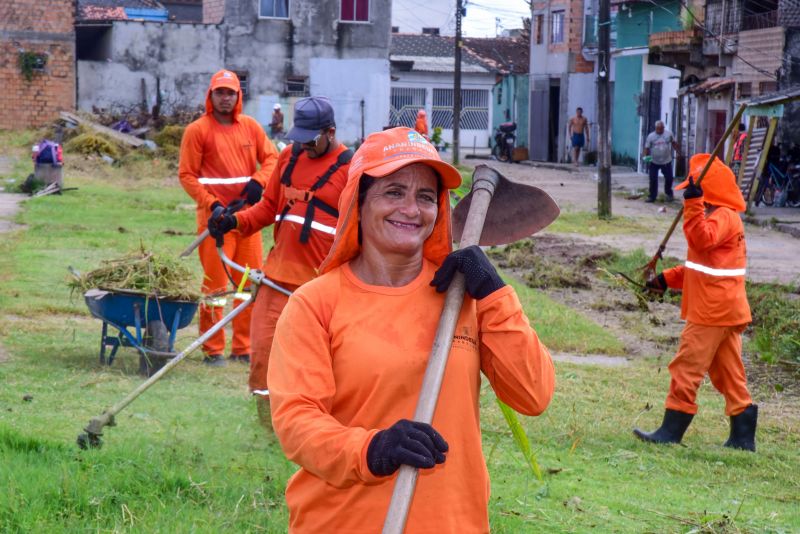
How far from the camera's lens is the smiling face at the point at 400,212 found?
3215mm

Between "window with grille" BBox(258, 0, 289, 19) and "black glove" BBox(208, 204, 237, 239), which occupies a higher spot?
"window with grille" BBox(258, 0, 289, 19)

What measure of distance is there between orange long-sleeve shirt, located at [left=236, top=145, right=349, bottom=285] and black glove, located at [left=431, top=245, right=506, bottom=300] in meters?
3.79

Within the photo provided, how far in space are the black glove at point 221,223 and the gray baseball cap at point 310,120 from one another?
903 millimetres

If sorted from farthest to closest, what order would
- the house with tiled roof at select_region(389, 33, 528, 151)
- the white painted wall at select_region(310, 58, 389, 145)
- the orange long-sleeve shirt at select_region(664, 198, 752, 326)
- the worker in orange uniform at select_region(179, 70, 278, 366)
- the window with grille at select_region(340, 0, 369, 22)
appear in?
the house with tiled roof at select_region(389, 33, 528, 151) → the window with grille at select_region(340, 0, 369, 22) → the white painted wall at select_region(310, 58, 389, 145) → the worker in orange uniform at select_region(179, 70, 278, 366) → the orange long-sleeve shirt at select_region(664, 198, 752, 326)

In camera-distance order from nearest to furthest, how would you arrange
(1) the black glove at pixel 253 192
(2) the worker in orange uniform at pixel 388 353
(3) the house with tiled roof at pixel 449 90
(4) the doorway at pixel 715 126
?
(2) the worker in orange uniform at pixel 388 353, (1) the black glove at pixel 253 192, (4) the doorway at pixel 715 126, (3) the house with tiled roof at pixel 449 90

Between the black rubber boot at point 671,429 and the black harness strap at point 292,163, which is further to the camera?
the black rubber boot at point 671,429

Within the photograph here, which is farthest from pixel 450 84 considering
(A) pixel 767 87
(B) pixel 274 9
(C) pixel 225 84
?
(C) pixel 225 84

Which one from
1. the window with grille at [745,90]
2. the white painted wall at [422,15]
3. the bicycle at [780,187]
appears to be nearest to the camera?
the bicycle at [780,187]

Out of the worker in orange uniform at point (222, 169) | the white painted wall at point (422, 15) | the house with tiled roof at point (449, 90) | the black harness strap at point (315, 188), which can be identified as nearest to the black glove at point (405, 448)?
the black harness strap at point (315, 188)

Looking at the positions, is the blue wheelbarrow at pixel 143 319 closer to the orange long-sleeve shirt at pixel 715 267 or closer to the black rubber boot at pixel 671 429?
the black rubber boot at pixel 671 429

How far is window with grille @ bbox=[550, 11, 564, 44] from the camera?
4578 cm

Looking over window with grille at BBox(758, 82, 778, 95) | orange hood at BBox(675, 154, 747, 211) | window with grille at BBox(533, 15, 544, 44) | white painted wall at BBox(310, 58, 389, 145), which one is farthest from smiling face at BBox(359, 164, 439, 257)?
window with grille at BBox(533, 15, 544, 44)

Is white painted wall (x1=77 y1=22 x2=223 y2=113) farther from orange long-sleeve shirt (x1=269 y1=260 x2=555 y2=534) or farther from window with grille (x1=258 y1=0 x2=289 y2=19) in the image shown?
orange long-sleeve shirt (x1=269 y1=260 x2=555 y2=534)

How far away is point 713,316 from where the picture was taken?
767cm
